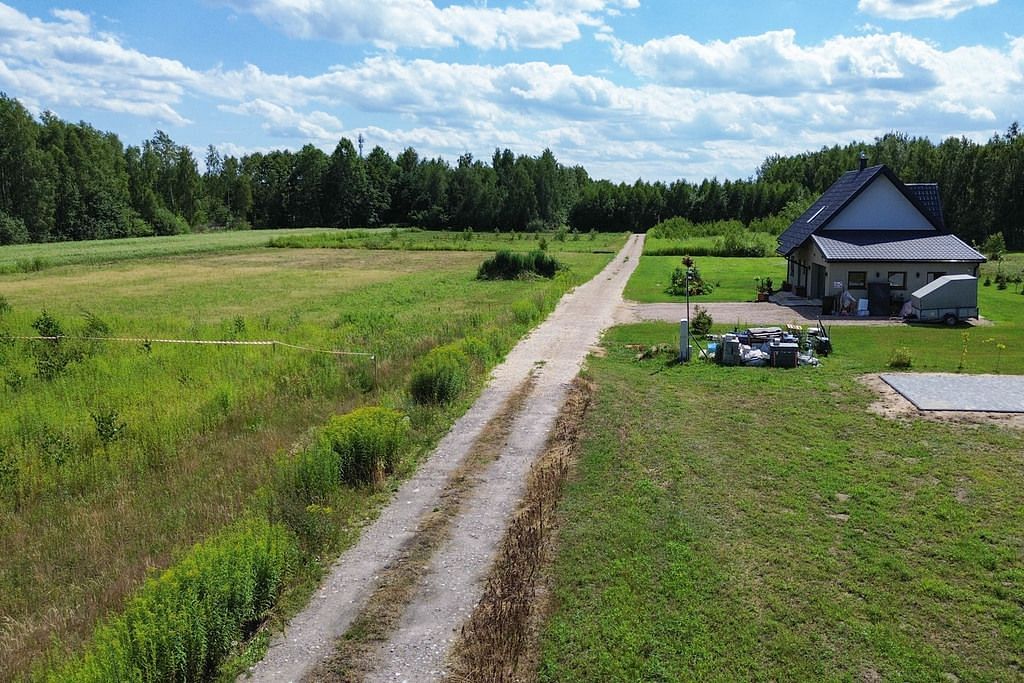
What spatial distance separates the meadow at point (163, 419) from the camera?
28.0 ft

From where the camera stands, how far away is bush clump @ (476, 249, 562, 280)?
142 feet

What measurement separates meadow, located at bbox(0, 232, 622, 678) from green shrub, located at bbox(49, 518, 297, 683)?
0.77 m

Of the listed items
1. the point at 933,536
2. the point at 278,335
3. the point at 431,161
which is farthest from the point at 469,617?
the point at 431,161

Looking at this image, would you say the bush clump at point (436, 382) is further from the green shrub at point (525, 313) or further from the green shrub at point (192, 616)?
the green shrub at point (525, 313)

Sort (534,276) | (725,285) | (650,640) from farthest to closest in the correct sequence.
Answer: (534,276), (725,285), (650,640)

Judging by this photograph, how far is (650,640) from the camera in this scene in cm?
693

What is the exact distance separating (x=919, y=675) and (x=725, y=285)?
33.6 metres

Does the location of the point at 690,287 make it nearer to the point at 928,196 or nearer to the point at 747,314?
the point at 747,314

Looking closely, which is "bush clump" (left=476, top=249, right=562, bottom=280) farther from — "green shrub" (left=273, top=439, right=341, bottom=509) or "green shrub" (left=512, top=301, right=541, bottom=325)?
"green shrub" (left=273, top=439, right=341, bottom=509)

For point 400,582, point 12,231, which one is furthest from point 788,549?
point 12,231

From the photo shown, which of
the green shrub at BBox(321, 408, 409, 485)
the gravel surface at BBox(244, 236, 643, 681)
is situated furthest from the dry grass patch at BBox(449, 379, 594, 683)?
the green shrub at BBox(321, 408, 409, 485)

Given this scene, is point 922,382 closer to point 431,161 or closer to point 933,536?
point 933,536

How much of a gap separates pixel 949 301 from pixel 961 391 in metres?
11.6

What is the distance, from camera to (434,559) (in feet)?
28.5
